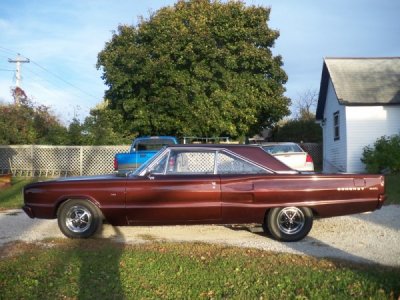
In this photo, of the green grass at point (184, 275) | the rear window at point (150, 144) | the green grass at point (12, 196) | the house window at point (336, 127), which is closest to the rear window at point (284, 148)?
the rear window at point (150, 144)

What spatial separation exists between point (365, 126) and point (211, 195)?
46.1 feet

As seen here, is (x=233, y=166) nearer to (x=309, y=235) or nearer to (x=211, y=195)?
(x=211, y=195)

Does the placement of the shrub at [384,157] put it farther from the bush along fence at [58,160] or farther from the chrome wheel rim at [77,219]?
the chrome wheel rim at [77,219]

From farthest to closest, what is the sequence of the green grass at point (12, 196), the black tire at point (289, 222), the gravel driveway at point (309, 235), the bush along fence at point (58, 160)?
the bush along fence at point (58, 160)
the green grass at point (12, 196)
the black tire at point (289, 222)
the gravel driveway at point (309, 235)

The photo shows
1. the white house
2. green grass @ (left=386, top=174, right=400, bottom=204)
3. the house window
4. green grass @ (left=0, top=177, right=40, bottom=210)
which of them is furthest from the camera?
the house window

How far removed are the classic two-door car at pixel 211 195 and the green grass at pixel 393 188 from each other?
15.7 ft

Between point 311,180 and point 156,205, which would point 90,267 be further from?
point 311,180

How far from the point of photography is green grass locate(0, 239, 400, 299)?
4797 mm

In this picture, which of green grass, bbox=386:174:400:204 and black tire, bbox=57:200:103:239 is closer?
black tire, bbox=57:200:103:239

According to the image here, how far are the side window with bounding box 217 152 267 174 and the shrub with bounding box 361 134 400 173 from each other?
11.3m

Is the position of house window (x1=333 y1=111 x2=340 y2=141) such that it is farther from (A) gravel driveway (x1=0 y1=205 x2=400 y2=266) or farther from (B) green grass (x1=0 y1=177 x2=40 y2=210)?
(B) green grass (x1=0 y1=177 x2=40 y2=210)

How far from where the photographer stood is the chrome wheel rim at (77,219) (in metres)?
7.50

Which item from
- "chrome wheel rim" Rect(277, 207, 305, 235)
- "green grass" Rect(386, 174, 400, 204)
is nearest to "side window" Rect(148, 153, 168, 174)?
"chrome wheel rim" Rect(277, 207, 305, 235)

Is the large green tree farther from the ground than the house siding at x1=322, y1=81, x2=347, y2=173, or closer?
farther from the ground
